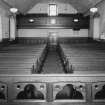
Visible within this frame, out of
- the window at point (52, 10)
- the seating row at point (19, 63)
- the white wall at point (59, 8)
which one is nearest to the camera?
the seating row at point (19, 63)

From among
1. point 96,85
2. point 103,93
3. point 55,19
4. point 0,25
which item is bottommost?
point 103,93

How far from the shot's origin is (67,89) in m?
4.73

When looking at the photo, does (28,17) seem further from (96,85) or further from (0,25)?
(96,85)

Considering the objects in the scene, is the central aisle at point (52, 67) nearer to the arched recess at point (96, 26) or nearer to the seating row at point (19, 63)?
the seating row at point (19, 63)

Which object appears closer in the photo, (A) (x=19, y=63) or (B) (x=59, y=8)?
(A) (x=19, y=63)

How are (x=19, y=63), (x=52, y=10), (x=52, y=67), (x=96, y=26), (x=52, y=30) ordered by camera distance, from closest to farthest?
(x=19, y=63)
(x=52, y=67)
(x=96, y=26)
(x=52, y=10)
(x=52, y=30)

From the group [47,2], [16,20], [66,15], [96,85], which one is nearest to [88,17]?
[66,15]

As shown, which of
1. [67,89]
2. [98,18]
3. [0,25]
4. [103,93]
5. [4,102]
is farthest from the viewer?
[98,18]

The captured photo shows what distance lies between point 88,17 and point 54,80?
409 inches

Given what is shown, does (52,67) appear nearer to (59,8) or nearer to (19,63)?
(19,63)

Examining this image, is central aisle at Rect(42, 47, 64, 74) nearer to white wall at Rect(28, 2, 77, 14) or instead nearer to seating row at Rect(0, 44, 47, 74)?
seating row at Rect(0, 44, 47, 74)

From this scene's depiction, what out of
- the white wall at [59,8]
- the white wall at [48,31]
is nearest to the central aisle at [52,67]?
the white wall at [48,31]

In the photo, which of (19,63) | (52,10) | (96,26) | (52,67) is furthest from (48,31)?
(19,63)

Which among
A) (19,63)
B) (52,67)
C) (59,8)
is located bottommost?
(52,67)
